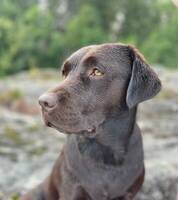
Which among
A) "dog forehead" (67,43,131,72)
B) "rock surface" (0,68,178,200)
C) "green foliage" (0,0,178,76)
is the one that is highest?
"dog forehead" (67,43,131,72)

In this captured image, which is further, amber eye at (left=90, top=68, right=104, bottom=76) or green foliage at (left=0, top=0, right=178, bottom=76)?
green foliage at (left=0, top=0, right=178, bottom=76)

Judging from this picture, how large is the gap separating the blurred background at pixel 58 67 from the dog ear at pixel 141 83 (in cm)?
67

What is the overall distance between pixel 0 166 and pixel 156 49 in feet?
127

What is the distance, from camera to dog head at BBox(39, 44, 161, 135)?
4414 millimetres

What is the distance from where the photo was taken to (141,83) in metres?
4.59

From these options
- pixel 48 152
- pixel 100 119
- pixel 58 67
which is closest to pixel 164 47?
pixel 58 67

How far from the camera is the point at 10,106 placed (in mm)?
14039

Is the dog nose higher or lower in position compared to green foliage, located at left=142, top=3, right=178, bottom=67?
higher

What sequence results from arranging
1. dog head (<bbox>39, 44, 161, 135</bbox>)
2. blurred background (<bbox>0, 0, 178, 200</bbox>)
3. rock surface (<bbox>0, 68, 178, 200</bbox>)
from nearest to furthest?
dog head (<bbox>39, 44, 161, 135</bbox>)
rock surface (<bbox>0, 68, 178, 200</bbox>)
blurred background (<bbox>0, 0, 178, 200</bbox>)

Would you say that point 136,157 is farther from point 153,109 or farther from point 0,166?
point 153,109

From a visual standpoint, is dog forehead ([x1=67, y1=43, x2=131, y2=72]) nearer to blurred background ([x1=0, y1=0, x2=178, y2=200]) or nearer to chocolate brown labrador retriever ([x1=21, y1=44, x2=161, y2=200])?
chocolate brown labrador retriever ([x1=21, y1=44, x2=161, y2=200])

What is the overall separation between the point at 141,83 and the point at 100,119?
1.56 feet

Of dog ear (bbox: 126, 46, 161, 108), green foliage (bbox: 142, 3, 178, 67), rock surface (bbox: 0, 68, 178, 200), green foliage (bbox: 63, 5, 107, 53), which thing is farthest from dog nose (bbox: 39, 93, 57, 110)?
green foliage (bbox: 63, 5, 107, 53)

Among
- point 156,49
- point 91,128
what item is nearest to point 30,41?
point 156,49
